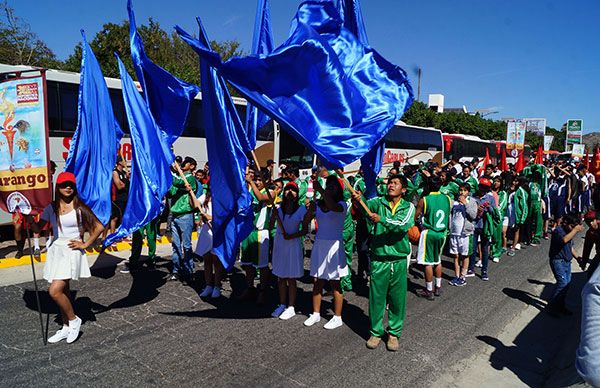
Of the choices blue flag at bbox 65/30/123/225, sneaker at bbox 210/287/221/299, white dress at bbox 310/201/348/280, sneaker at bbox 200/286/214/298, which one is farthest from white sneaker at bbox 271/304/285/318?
blue flag at bbox 65/30/123/225

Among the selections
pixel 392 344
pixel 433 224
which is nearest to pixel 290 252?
pixel 392 344

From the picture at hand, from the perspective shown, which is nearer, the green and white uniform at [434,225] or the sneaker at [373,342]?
the sneaker at [373,342]

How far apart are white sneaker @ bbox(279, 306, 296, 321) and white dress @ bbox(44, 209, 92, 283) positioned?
2.39 meters

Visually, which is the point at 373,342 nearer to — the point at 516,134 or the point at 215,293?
the point at 215,293

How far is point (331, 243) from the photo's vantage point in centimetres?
536

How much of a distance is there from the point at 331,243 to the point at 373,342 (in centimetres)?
121

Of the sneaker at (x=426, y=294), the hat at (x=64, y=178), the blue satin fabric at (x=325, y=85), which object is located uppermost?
the blue satin fabric at (x=325, y=85)

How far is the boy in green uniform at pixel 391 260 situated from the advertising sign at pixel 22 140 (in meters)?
3.69

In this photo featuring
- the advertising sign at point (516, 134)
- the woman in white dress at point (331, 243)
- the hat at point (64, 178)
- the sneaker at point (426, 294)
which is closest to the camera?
the hat at point (64, 178)

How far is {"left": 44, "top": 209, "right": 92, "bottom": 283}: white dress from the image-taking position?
4707 mm

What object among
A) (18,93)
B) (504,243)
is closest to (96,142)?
(18,93)

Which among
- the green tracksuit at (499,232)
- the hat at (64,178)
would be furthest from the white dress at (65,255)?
the green tracksuit at (499,232)

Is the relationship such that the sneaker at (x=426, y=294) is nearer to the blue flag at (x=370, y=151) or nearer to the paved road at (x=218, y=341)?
the paved road at (x=218, y=341)

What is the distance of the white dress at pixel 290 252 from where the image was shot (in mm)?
5586
